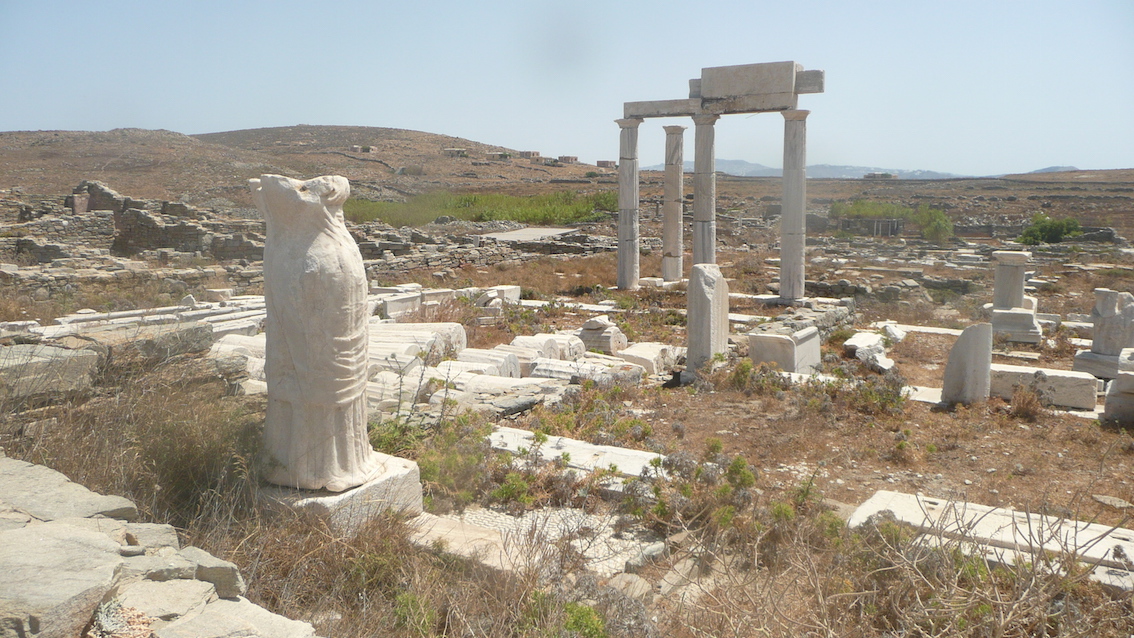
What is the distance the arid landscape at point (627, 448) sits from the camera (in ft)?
11.1

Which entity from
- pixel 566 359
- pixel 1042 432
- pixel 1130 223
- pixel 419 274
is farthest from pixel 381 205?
pixel 1130 223

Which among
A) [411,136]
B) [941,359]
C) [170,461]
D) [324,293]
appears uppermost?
[411,136]

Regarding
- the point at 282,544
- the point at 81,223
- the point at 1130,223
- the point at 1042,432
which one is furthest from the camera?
the point at 1130,223

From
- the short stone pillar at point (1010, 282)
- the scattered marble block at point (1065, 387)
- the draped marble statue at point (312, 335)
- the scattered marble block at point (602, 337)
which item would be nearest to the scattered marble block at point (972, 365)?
the scattered marble block at point (1065, 387)

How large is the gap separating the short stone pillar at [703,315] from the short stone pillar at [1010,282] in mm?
6680

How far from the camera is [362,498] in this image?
13.5ft

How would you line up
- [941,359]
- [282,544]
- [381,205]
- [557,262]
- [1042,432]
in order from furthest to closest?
[381,205] < [557,262] < [941,359] < [1042,432] < [282,544]

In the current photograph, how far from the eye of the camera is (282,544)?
373cm

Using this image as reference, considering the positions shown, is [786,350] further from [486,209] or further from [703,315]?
[486,209]

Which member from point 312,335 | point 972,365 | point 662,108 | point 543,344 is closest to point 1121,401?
point 972,365

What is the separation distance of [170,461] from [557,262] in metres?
18.0

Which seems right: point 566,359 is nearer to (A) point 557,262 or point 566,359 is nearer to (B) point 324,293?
(B) point 324,293

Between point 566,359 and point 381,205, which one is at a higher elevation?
point 381,205

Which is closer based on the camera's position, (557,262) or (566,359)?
(566,359)
